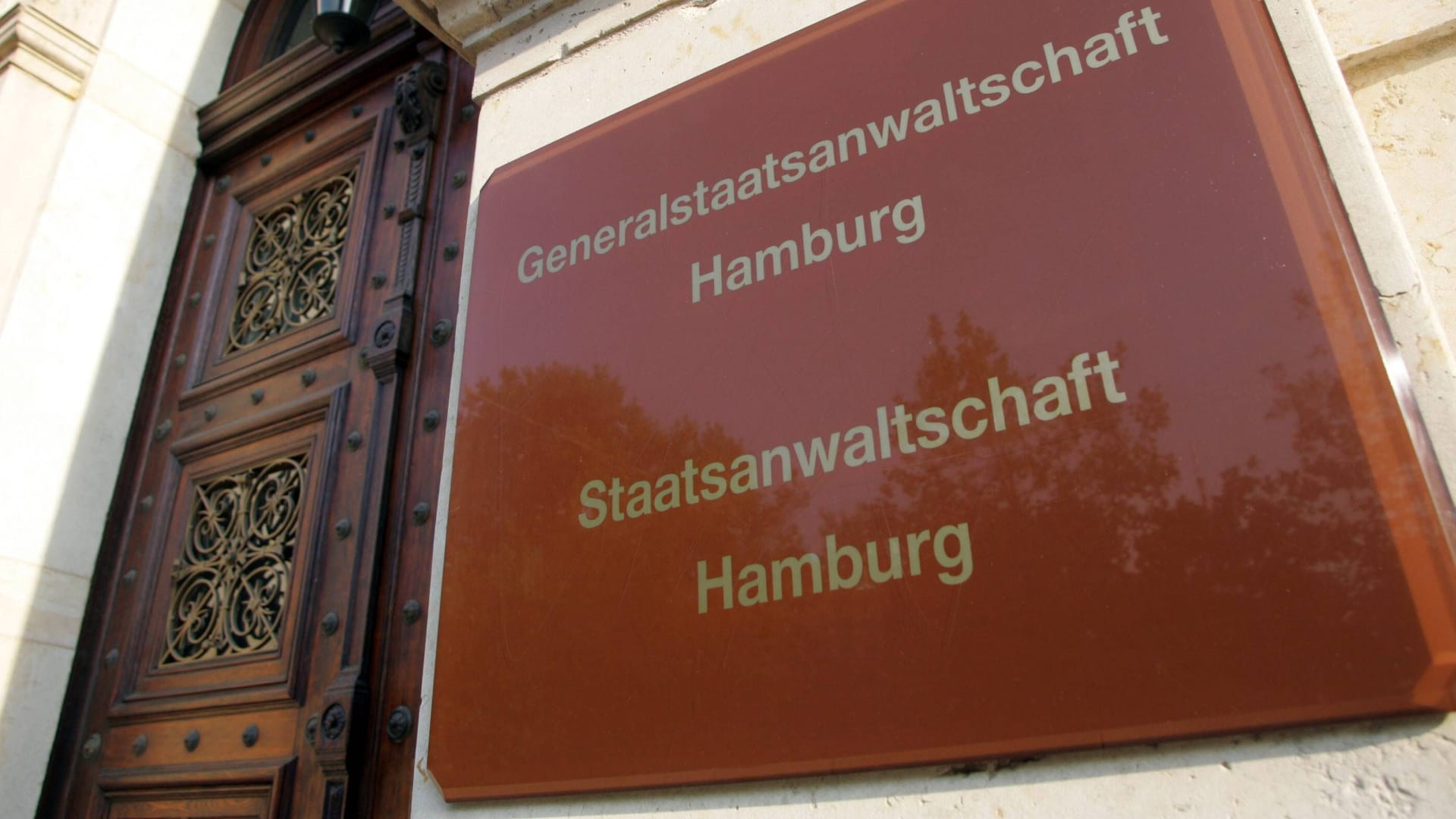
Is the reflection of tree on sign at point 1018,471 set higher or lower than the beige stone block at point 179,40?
lower

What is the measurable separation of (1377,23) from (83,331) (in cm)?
330

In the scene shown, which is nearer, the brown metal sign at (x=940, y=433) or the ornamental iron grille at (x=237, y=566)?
the brown metal sign at (x=940, y=433)

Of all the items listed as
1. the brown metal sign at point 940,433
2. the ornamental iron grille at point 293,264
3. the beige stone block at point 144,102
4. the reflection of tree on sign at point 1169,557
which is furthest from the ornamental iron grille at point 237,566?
the reflection of tree on sign at point 1169,557

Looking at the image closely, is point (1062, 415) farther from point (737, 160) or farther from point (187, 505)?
point (187, 505)

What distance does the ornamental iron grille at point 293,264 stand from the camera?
2.92 meters

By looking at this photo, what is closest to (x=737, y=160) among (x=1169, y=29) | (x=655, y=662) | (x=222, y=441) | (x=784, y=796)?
(x=1169, y=29)

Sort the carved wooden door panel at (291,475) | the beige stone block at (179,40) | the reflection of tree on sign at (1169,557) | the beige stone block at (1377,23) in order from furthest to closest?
the beige stone block at (179,40)
the carved wooden door panel at (291,475)
the beige stone block at (1377,23)
the reflection of tree on sign at (1169,557)

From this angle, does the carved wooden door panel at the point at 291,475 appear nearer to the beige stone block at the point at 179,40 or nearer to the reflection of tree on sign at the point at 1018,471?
the beige stone block at the point at 179,40

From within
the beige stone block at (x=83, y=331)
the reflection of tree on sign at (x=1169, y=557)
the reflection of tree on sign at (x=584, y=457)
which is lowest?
the reflection of tree on sign at (x=1169, y=557)

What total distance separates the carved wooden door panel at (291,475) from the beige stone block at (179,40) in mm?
364

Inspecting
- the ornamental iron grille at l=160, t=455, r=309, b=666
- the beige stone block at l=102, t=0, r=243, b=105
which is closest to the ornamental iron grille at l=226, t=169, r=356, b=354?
the ornamental iron grille at l=160, t=455, r=309, b=666

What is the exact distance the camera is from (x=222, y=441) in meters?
2.79

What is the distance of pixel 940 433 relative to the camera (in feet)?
4.50

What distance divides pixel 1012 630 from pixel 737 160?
1002mm
